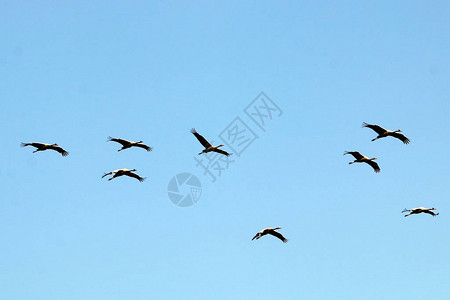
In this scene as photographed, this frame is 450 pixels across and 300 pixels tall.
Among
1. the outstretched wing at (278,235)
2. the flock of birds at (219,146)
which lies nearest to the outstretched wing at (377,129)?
the flock of birds at (219,146)

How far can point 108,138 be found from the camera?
56062mm

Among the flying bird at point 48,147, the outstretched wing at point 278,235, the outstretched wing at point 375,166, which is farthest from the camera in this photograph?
the outstretched wing at point 375,166

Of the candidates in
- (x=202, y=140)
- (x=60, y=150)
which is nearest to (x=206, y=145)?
(x=202, y=140)

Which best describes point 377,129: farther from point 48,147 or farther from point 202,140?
point 48,147

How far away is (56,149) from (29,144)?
10.7ft

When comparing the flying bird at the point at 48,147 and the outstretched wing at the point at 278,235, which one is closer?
the flying bird at the point at 48,147

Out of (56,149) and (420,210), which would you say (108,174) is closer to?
(56,149)

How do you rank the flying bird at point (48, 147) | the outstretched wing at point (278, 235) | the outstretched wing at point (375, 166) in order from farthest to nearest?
the outstretched wing at point (375, 166), the outstretched wing at point (278, 235), the flying bird at point (48, 147)

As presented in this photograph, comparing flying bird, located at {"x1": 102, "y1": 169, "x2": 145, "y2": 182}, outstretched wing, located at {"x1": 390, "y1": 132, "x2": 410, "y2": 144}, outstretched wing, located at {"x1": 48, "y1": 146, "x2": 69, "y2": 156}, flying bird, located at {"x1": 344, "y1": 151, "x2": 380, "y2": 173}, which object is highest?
outstretched wing, located at {"x1": 390, "y1": 132, "x2": 410, "y2": 144}

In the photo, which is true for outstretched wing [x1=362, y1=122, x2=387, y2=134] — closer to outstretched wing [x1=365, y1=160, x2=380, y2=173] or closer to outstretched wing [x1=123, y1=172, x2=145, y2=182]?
outstretched wing [x1=365, y1=160, x2=380, y2=173]

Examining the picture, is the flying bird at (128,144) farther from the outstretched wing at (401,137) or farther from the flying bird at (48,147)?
the outstretched wing at (401,137)

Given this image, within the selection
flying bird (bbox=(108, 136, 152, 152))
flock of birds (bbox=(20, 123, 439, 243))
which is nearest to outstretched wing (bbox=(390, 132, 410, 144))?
flock of birds (bbox=(20, 123, 439, 243))

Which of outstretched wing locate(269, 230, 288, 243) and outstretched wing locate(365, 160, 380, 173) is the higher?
outstretched wing locate(365, 160, 380, 173)

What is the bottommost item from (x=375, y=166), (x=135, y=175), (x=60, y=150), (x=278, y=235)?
(x=278, y=235)
